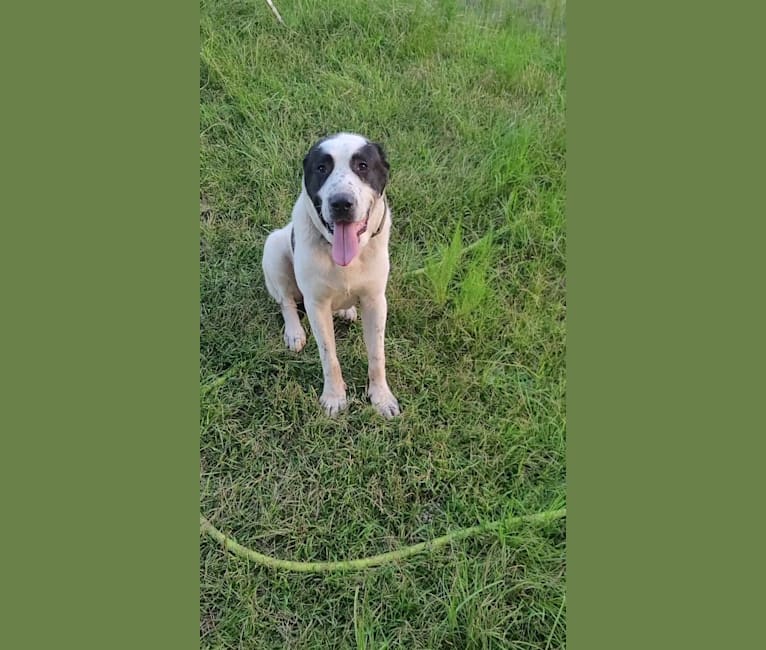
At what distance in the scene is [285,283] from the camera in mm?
3143

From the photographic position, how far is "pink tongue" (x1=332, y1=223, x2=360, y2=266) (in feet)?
7.66

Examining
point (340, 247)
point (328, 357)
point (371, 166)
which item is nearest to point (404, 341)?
point (328, 357)

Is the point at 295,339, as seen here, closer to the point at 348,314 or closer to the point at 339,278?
the point at 348,314

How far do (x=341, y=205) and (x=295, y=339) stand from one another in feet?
3.81

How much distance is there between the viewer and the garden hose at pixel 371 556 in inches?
92.6

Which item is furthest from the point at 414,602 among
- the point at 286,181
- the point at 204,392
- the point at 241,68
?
the point at 241,68

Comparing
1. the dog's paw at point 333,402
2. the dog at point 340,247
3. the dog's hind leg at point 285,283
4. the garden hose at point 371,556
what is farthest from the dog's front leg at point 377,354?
the garden hose at point 371,556

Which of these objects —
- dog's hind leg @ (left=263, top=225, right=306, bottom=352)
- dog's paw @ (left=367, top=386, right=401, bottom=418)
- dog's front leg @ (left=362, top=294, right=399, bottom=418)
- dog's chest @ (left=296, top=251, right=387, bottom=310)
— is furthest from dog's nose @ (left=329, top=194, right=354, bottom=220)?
dog's paw @ (left=367, top=386, right=401, bottom=418)

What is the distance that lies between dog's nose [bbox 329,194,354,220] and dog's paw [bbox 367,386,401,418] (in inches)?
39.3

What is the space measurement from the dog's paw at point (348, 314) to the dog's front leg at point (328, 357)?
1.47 ft

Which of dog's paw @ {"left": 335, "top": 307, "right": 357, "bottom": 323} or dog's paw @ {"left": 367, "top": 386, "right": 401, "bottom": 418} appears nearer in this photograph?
dog's paw @ {"left": 367, "top": 386, "right": 401, "bottom": 418}

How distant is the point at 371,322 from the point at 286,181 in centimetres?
162

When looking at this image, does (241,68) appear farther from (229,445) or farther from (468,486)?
(468,486)

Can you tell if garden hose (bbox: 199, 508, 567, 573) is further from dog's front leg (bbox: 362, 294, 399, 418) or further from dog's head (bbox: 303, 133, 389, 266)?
dog's head (bbox: 303, 133, 389, 266)
